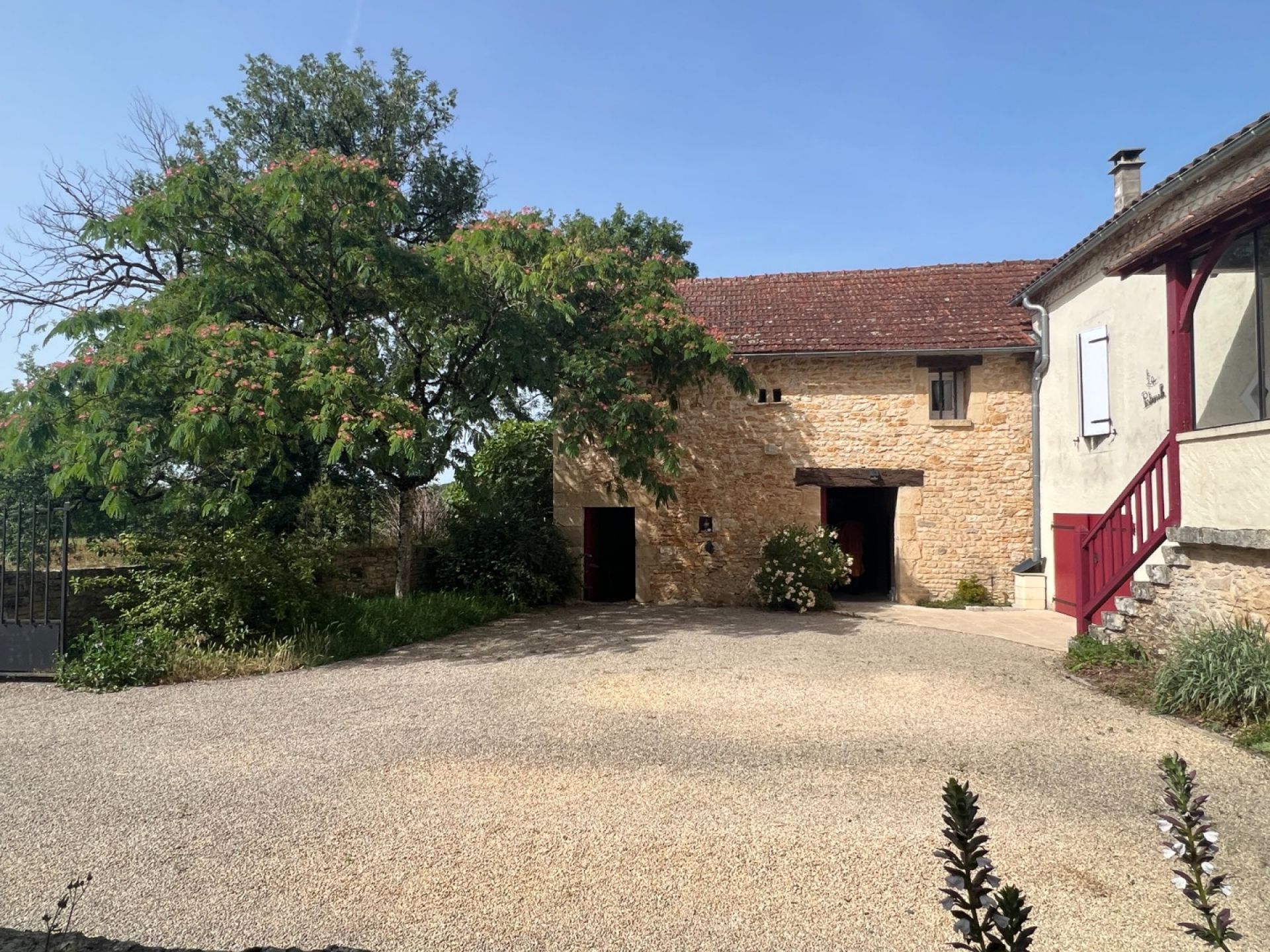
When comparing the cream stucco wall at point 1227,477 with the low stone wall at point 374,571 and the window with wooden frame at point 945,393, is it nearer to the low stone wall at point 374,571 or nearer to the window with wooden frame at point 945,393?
the window with wooden frame at point 945,393

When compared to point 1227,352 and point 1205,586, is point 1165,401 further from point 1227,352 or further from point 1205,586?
point 1205,586

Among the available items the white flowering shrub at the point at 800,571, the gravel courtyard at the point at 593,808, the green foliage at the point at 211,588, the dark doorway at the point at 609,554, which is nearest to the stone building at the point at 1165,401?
the gravel courtyard at the point at 593,808

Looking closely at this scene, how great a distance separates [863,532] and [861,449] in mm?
4536

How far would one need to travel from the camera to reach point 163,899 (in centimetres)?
324

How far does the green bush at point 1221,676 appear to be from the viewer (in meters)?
5.49

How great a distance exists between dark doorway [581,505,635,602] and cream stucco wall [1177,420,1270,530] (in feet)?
27.9

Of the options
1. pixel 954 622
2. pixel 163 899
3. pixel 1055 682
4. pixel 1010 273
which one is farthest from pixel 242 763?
pixel 1010 273

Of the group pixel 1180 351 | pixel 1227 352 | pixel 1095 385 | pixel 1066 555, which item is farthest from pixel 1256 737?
pixel 1066 555

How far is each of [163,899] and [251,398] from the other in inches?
207

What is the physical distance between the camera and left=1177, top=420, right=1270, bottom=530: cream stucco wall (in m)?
5.96

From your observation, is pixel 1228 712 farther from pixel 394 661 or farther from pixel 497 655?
pixel 394 661

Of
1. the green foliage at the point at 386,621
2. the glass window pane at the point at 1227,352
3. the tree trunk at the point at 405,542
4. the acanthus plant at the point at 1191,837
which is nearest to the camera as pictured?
the acanthus plant at the point at 1191,837

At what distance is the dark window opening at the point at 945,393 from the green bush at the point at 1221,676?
274 inches

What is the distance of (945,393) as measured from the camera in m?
12.9
